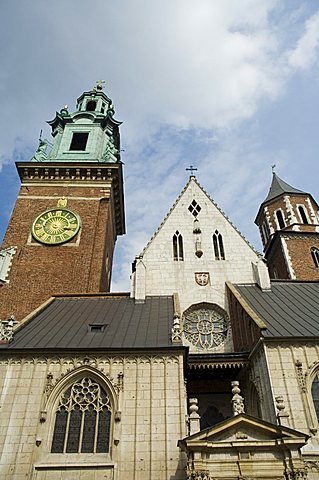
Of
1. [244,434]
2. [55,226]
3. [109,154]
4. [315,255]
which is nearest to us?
[244,434]

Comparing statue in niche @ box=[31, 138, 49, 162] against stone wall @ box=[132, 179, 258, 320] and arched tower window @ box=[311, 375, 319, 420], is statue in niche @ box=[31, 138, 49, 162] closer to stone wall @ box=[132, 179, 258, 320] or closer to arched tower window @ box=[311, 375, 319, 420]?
stone wall @ box=[132, 179, 258, 320]

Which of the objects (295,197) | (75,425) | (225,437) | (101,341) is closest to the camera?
(225,437)

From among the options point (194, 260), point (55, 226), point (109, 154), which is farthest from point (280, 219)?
point (55, 226)

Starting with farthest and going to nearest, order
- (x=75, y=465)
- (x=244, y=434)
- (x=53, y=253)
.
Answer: (x=53, y=253)
(x=75, y=465)
(x=244, y=434)

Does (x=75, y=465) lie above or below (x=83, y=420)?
below

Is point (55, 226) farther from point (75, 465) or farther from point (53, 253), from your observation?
point (75, 465)

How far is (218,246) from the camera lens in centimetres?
2416

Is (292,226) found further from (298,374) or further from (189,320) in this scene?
(298,374)

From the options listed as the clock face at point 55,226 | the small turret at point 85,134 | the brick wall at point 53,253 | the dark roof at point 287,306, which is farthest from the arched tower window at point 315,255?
the clock face at point 55,226

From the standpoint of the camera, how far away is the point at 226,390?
17.5 metres

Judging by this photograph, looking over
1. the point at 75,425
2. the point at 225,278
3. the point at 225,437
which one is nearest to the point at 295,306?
the point at 225,278

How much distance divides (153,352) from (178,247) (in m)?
9.45

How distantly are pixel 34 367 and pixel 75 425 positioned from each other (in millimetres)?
2766

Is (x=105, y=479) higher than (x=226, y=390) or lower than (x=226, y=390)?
lower
